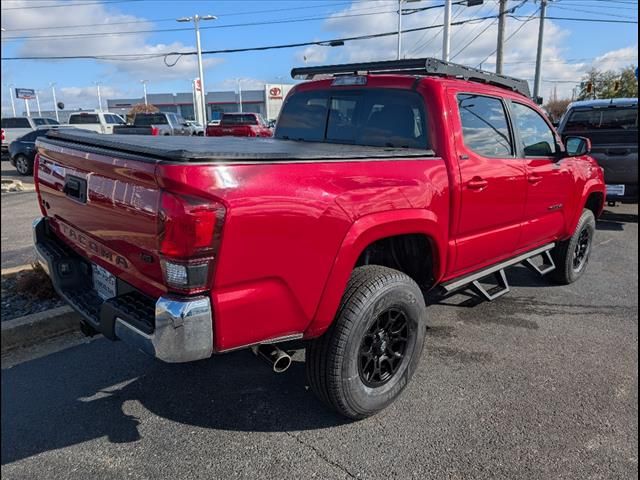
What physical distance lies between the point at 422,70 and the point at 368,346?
2.04 metres

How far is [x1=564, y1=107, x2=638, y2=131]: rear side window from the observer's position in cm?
955

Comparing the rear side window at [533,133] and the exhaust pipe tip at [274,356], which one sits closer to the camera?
the exhaust pipe tip at [274,356]

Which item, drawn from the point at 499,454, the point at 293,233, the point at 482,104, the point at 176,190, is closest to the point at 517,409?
the point at 499,454

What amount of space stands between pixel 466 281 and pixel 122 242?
98.9 inches

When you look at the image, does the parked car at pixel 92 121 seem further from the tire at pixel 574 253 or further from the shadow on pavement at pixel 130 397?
the tire at pixel 574 253

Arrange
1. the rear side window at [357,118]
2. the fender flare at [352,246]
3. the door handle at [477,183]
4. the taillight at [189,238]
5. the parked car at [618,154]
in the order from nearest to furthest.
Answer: the taillight at [189,238], the fender flare at [352,246], the door handle at [477,183], the rear side window at [357,118], the parked car at [618,154]

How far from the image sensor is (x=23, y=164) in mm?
15930

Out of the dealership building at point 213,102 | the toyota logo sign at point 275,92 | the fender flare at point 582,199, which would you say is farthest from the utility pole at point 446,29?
the dealership building at point 213,102

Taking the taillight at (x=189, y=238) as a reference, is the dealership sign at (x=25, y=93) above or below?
above

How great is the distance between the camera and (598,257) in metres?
6.76

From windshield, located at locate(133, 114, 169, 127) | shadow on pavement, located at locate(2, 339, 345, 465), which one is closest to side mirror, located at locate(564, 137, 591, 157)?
shadow on pavement, located at locate(2, 339, 345, 465)

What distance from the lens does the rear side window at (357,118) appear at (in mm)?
3508

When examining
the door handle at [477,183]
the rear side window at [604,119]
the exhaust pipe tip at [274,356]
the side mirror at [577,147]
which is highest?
the rear side window at [604,119]

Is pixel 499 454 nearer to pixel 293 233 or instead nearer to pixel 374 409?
pixel 374 409
